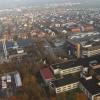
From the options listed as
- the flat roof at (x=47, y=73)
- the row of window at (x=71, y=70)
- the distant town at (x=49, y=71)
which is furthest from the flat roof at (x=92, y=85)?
the flat roof at (x=47, y=73)

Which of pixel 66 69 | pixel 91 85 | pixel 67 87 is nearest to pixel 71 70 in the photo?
pixel 66 69

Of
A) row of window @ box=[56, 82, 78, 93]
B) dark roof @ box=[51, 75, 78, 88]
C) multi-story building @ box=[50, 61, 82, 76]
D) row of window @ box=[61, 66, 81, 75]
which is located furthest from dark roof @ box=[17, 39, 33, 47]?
row of window @ box=[56, 82, 78, 93]

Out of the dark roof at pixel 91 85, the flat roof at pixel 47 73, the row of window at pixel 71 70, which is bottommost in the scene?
the flat roof at pixel 47 73

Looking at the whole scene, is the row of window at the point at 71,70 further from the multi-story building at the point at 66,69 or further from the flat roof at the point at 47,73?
the flat roof at the point at 47,73

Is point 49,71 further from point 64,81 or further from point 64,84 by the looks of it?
point 64,84

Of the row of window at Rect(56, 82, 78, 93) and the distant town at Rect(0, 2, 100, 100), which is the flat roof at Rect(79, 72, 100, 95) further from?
the row of window at Rect(56, 82, 78, 93)

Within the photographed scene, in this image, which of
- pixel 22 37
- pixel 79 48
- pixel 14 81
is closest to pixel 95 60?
pixel 79 48

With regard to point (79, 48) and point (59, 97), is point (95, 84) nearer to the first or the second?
point (59, 97)
